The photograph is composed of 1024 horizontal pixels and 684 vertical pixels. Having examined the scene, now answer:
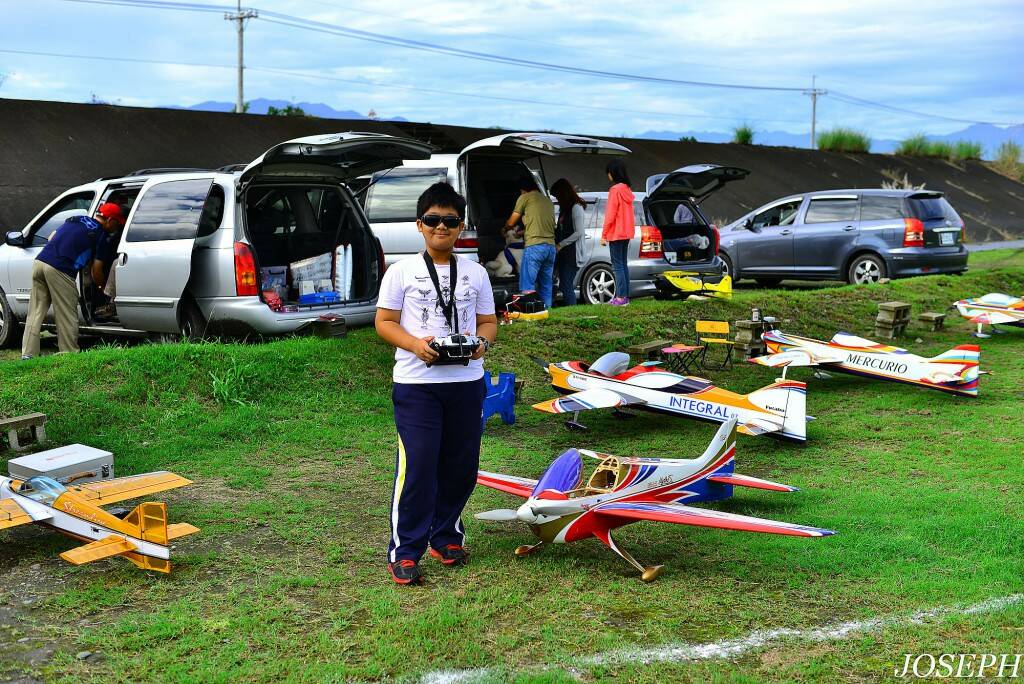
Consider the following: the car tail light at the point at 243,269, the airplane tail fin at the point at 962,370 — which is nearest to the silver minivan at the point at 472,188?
the car tail light at the point at 243,269

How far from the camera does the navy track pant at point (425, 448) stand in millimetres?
4383

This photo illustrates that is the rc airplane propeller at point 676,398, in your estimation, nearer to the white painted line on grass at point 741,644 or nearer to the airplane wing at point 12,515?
the white painted line on grass at point 741,644

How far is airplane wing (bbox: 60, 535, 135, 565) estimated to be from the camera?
13.9 feet

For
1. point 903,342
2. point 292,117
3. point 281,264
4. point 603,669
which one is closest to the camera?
point 603,669

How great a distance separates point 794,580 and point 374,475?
281 centimetres

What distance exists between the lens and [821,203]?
51.5 ft

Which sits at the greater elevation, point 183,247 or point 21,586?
point 183,247

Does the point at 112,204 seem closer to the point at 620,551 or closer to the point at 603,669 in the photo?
the point at 620,551

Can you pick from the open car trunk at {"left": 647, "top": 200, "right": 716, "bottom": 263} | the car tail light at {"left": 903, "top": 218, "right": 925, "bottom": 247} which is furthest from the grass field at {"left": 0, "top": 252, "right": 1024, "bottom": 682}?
the car tail light at {"left": 903, "top": 218, "right": 925, "bottom": 247}

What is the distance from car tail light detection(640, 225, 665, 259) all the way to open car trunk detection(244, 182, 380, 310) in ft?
15.0

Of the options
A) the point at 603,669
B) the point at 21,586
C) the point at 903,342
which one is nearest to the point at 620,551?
the point at 603,669

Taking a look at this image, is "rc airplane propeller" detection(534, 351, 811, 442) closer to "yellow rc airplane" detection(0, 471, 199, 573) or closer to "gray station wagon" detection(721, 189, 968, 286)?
Answer: "yellow rc airplane" detection(0, 471, 199, 573)

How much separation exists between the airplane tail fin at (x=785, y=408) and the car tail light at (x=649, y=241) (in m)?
6.05

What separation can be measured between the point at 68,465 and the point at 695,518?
11.1 ft
